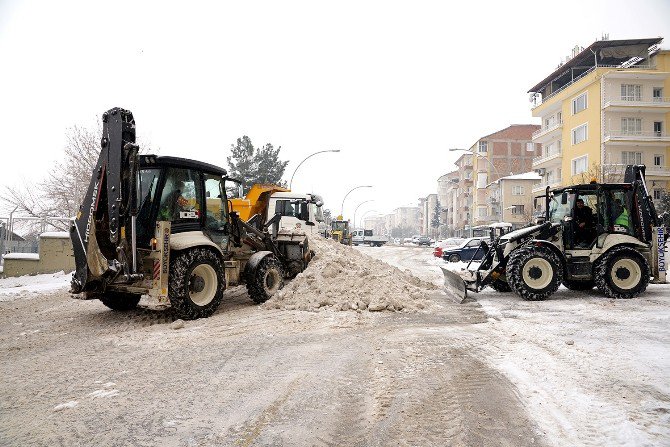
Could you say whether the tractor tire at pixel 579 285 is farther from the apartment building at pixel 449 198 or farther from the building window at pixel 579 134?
the apartment building at pixel 449 198

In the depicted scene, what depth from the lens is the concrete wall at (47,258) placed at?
14070mm

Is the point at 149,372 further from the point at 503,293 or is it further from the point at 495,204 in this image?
the point at 495,204

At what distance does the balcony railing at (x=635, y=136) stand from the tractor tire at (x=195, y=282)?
39.8 m

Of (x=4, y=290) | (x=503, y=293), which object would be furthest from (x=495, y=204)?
(x=4, y=290)

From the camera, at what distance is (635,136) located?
39.4 meters

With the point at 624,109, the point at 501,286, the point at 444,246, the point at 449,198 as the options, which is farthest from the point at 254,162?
the point at 449,198

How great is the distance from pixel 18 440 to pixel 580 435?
13.3 ft

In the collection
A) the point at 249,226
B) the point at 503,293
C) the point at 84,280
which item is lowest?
the point at 503,293

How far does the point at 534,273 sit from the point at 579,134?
1511 inches

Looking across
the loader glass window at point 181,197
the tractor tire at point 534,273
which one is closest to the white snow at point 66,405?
the loader glass window at point 181,197

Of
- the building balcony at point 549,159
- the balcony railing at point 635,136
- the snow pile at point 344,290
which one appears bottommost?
the snow pile at point 344,290

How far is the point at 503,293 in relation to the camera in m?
11.9

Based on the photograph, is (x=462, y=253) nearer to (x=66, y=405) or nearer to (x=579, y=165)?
(x=579, y=165)

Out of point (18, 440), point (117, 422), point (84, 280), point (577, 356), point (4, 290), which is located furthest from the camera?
point (4, 290)
